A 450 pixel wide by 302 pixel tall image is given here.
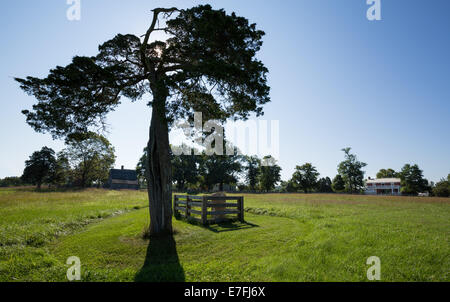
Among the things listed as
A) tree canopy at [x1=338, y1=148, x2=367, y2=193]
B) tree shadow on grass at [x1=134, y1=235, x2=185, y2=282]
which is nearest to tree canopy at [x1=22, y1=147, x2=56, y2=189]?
tree shadow on grass at [x1=134, y1=235, x2=185, y2=282]

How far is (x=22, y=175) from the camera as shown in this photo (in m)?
54.8

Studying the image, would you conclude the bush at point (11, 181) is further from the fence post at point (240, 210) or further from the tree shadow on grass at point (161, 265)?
the tree shadow on grass at point (161, 265)

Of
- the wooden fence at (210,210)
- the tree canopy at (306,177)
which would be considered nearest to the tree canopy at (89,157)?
the wooden fence at (210,210)

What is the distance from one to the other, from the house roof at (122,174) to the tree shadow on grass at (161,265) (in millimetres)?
70959

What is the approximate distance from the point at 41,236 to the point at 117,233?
9.48ft

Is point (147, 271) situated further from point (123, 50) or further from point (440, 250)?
point (123, 50)

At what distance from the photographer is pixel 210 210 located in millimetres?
12375

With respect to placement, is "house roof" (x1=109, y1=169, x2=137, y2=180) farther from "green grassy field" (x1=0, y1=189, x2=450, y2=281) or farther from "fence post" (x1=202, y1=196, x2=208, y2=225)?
"fence post" (x1=202, y1=196, x2=208, y2=225)

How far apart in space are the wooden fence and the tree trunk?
2.36 metres

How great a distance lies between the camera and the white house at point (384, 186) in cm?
9459

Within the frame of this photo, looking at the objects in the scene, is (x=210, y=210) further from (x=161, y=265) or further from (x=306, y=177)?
(x=306, y=177)

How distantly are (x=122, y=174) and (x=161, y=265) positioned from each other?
74.5 metres

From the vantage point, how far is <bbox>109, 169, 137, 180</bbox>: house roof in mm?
70750
